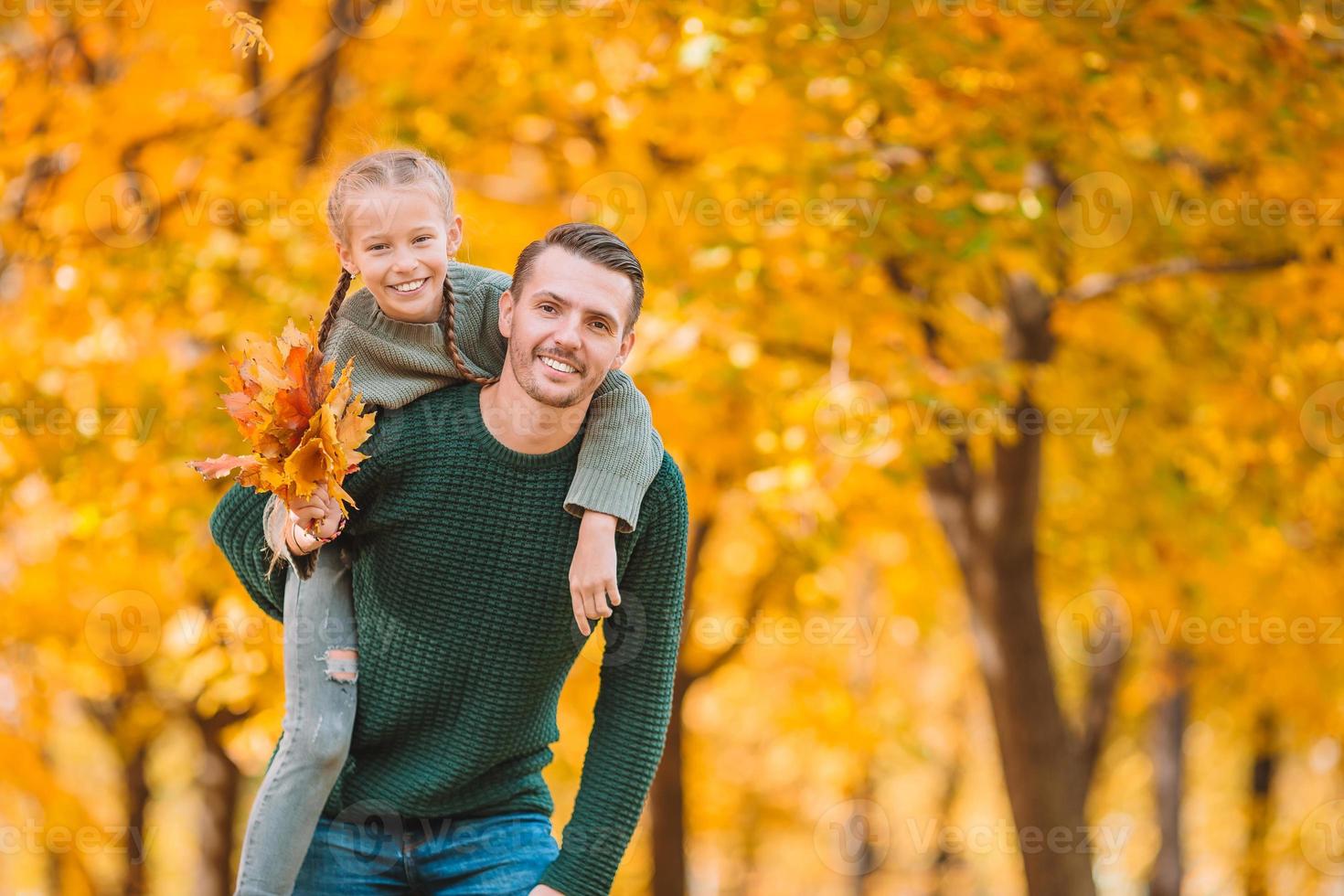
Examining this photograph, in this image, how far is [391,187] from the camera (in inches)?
107

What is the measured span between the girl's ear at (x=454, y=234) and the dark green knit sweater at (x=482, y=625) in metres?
0.29

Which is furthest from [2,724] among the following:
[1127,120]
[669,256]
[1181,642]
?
[1181,642]

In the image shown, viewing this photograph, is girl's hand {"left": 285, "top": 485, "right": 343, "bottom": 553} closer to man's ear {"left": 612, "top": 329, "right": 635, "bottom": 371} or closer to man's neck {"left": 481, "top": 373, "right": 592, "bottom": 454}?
man's neck {"left": 481, "top": 373, "right": 592, "bottom": 454}

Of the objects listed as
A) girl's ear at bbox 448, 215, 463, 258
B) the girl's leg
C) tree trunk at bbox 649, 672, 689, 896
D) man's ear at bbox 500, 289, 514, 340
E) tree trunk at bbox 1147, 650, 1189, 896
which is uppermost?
girl's ear at bbox 448, 215, 463, 258

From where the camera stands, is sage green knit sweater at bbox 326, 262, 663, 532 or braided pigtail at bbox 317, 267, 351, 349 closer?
sage green knit sweater at bbox 326, 262, 663, 532

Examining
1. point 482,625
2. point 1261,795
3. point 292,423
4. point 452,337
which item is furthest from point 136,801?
point 1261,795

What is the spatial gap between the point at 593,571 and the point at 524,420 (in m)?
0.34

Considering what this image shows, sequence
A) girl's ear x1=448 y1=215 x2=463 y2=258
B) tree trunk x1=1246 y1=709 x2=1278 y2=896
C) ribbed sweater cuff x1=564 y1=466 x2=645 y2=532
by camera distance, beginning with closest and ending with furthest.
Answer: ribbed sweater cuff x1=564 y1=466 x2=645 y2=532, girl's ear x1=448 y1=215 x2=463 y2=258, tree trunk x1=1246 y1=709 x2=1278 y2=896

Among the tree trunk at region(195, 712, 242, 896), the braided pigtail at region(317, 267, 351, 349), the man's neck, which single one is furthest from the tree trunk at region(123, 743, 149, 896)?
the man's neck

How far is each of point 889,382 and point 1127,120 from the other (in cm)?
173

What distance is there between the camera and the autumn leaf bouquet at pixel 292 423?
2459 mm

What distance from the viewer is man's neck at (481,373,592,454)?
269cm

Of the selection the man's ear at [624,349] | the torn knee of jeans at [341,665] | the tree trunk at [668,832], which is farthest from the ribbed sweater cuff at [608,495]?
the tree trunk at [668,832]

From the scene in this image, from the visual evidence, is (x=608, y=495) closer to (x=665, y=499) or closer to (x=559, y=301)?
(x=665, y=499)
